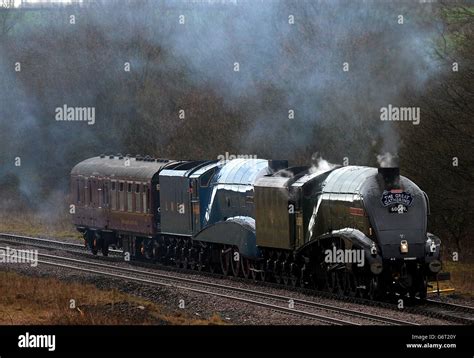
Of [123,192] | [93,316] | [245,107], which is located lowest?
[93,316]

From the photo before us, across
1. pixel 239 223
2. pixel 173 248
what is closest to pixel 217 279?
pixel 239 223

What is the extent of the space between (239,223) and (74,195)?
513 inches

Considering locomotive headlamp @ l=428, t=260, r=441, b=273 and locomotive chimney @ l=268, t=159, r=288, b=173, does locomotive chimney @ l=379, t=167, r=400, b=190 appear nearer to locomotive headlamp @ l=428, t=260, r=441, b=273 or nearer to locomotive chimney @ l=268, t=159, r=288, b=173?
locomotive headlamp @ l=428, t=260, r=441, b=273

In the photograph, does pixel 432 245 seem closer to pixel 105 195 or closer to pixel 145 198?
pixel 145 198

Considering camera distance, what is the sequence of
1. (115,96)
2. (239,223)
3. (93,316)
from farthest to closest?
(115,96)
(239,223)
(93,316)

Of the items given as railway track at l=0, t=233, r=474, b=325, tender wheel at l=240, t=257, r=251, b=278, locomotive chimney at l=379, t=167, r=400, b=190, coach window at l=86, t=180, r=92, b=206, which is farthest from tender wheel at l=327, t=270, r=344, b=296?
coach window at l=86, t=180, r=92, b=206

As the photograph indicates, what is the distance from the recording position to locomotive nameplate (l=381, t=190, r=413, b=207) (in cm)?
2380

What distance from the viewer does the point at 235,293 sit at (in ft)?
85.6

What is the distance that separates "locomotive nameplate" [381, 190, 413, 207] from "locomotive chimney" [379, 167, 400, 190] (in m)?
0.15

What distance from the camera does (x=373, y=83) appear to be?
32.7 metres

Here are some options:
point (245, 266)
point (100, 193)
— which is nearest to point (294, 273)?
point (245, 266)

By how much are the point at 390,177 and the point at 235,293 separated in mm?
4937

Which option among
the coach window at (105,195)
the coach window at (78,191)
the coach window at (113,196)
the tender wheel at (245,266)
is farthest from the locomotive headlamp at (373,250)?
the coach window at (78,191)
